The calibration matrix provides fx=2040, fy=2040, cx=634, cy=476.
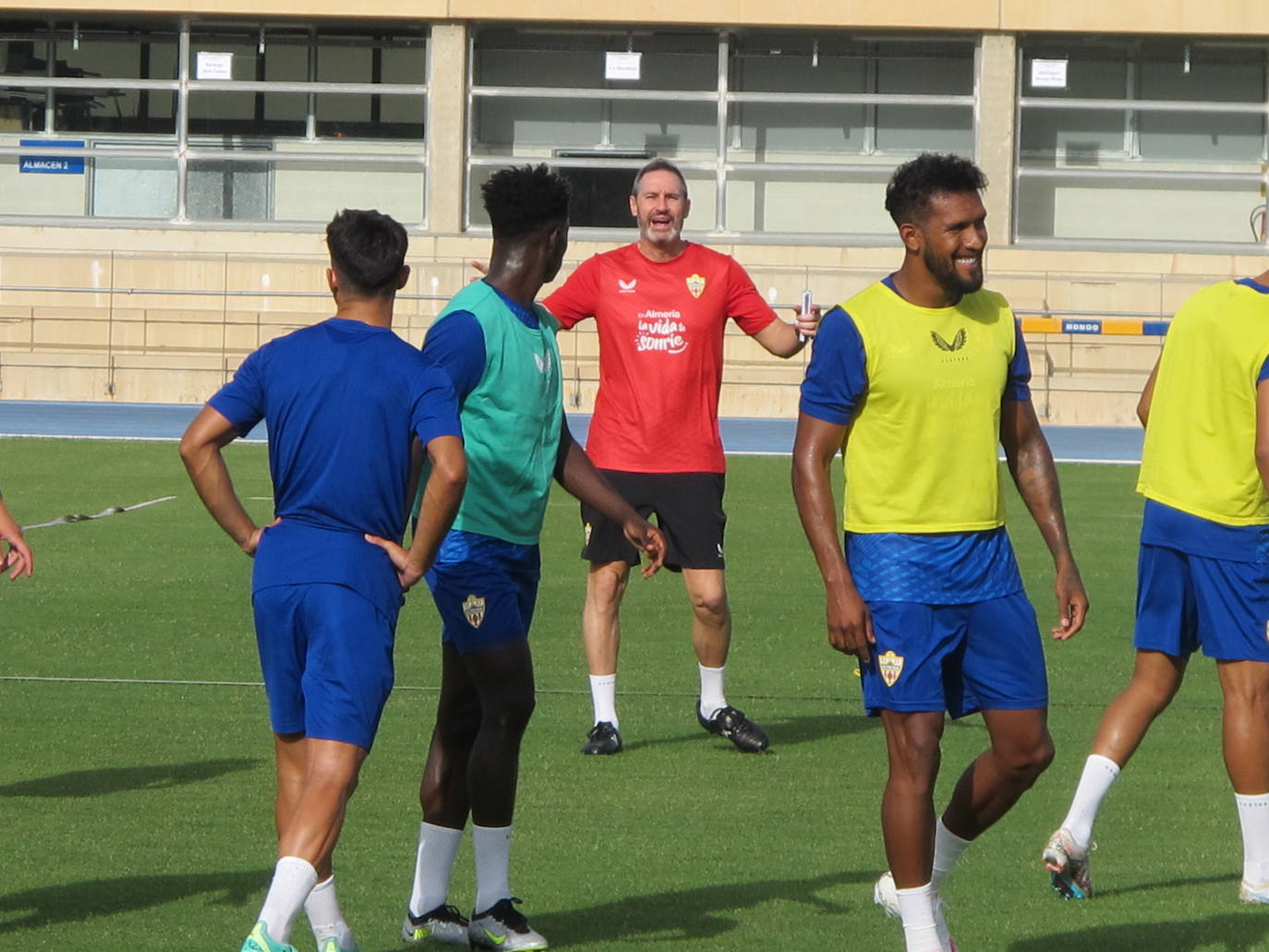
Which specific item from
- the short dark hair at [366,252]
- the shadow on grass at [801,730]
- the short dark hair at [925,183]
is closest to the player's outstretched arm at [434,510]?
the short dark hair at [366,252]

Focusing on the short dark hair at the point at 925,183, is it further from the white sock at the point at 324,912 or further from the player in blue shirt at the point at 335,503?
the white sock at the point at 324,912

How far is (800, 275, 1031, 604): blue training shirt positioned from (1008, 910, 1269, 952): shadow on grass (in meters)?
1.07

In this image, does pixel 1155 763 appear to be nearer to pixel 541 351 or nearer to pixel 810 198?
pixel 541 351

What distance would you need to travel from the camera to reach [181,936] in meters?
5.50

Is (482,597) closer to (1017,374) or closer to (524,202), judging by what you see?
(524,202)

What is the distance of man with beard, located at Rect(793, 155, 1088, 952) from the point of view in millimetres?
5023

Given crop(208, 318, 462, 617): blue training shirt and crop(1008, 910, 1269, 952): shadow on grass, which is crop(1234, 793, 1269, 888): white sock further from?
crop(208, 318, 462, 617): blue training shirt

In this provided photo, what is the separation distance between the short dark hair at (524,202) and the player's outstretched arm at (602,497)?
1.91 feet

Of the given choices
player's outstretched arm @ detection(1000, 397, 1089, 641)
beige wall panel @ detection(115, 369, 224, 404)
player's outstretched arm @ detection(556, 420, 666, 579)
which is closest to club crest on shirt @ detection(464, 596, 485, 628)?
player's outstretched arm @ detection(556, 420, 666, 579)

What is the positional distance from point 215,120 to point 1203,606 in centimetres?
2828

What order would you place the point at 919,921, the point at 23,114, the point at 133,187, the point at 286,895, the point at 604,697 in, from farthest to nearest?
the point at 23,114, the point at 133,187, the point at 604,697, the point at 919,921, the point at 286,895

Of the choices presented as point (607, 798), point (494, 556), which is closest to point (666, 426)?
point (607, 798)

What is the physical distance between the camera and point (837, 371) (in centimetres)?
504

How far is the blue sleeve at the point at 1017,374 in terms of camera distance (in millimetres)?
5277
